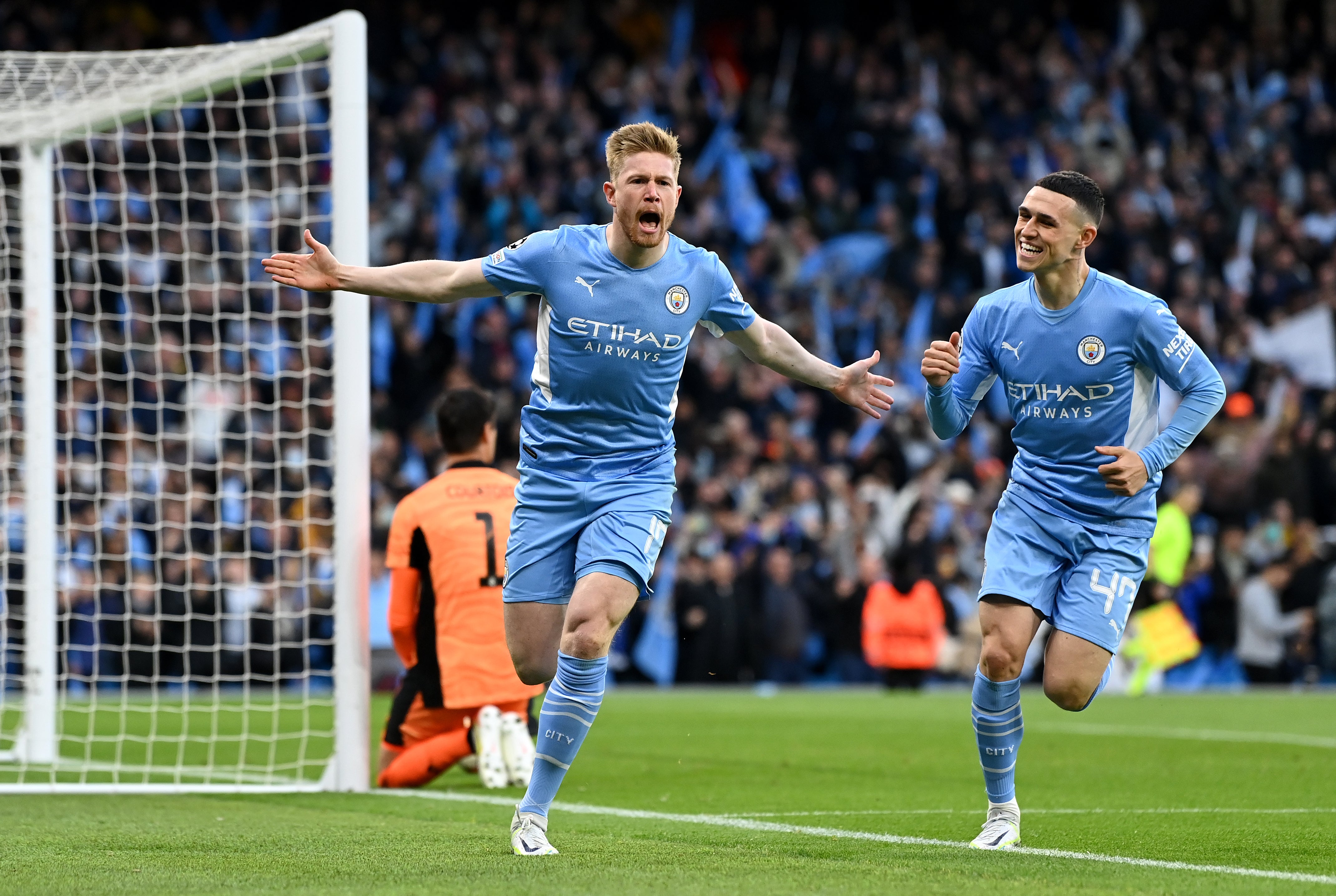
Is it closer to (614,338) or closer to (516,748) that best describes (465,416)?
(516,748)

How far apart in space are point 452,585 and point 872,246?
53.5ft

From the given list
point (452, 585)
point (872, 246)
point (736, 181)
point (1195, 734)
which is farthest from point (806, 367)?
point (736, 181)

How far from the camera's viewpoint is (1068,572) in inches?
252

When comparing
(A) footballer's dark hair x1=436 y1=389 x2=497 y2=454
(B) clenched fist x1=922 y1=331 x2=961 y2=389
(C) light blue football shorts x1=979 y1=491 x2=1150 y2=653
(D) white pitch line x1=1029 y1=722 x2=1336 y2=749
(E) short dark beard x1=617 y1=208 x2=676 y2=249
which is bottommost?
(D) white pitch line x1=1029 y1=722 x2=1336 y2=749

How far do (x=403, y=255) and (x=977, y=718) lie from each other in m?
15.8

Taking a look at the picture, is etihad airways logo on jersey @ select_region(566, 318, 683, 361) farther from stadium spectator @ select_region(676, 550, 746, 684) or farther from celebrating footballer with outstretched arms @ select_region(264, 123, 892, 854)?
stadium spectator @ select_region(676, 550, 746, 684)

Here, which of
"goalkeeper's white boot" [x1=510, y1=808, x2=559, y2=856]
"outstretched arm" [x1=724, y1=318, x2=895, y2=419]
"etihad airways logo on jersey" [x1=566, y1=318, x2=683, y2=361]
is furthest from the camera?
"outstretched arm" [x1=724, y1=318, x2=895, y2=419]

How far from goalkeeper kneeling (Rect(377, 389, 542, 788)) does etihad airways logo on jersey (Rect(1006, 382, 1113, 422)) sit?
317 centimetres

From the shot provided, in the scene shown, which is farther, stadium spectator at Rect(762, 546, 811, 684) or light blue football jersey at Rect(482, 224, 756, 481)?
stadium spectator at Rect(762, 546, 811, 684)

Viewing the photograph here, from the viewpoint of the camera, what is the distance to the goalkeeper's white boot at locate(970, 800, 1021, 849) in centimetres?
619

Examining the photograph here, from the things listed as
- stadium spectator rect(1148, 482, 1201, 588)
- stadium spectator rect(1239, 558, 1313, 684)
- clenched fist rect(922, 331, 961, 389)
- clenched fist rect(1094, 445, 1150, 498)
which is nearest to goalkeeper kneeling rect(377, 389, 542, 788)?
clenched fist rect(922, 331, 961, 389)

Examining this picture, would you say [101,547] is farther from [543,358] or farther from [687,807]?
[543,358]

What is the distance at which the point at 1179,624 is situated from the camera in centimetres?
1836

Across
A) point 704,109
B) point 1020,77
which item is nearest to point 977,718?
point 704,109
